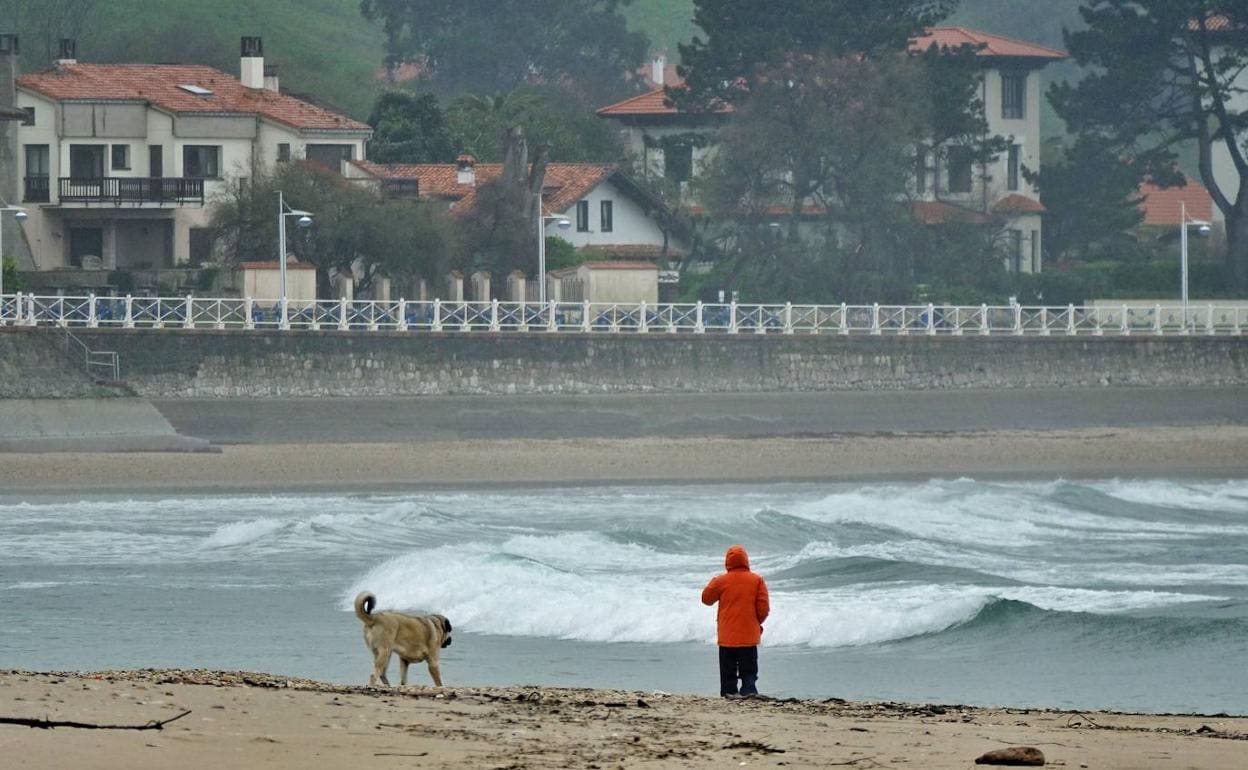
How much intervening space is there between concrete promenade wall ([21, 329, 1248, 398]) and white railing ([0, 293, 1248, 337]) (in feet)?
1.38

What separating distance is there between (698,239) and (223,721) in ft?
158

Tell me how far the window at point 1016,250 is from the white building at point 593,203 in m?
10.1

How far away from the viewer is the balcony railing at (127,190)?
48438 millimetres

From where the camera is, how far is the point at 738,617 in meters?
11.6

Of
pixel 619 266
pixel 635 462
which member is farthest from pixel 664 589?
pixel 619 266

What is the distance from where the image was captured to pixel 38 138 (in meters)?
49.5

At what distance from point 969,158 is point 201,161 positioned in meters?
20.9

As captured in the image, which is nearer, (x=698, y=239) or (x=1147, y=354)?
(x=1147, y=354)

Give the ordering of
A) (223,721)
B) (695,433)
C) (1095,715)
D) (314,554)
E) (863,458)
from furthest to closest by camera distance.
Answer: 1. (695,433)
2. (863,458)
3. (314,554)
4. (1095,715)
5. (223,721)

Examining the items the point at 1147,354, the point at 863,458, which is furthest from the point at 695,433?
the point at 1147,354

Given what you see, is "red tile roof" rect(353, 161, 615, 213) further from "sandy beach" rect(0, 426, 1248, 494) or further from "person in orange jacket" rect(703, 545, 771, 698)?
"person in orange jacket" rect(703, 545, 771, 698)

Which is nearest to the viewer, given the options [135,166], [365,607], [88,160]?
[365,607]

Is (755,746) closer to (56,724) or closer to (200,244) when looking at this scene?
(56,724)

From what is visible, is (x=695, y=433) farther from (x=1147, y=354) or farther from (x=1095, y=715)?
(x=1095, y=715)
